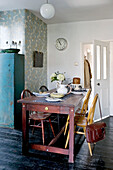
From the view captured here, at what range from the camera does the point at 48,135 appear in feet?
10.7

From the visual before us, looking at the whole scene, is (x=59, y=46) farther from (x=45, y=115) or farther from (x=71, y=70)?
(x=45, y=115)

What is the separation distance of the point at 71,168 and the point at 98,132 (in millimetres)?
590

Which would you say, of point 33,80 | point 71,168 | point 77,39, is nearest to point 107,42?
point 77,39

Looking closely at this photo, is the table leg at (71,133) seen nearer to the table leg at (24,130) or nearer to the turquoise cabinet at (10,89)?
the table leg at (24,130)

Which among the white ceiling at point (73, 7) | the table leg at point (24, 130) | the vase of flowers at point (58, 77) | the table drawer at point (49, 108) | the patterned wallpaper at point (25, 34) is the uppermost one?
the white ceiling at point (73, 7)

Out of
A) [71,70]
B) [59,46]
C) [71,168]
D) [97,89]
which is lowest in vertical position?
[71,168]

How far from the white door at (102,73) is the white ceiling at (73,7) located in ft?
2.25

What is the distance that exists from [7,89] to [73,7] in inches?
89.4

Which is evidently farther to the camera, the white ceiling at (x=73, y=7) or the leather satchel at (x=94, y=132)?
the white ceiling at (x=73, y=7)

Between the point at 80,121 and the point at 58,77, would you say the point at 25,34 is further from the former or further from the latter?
the point at 80,121

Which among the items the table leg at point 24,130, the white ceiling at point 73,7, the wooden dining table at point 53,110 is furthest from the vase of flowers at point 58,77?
the white ceiling at point 73,7

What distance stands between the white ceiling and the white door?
687 millimetres

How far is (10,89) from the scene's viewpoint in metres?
3.59

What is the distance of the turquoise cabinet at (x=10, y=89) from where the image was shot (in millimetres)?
3564
